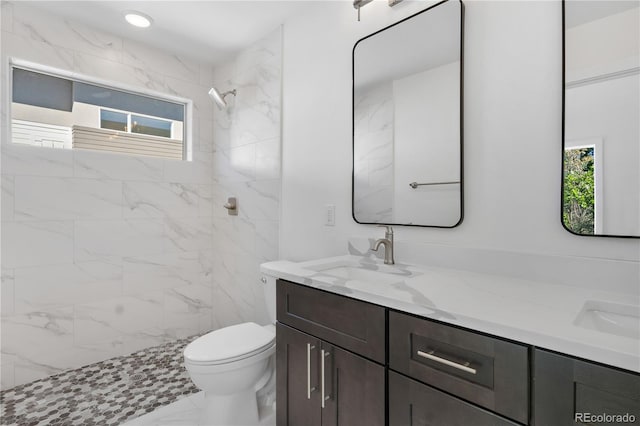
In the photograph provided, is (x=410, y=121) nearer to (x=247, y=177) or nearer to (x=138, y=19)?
(x=247, y=177)

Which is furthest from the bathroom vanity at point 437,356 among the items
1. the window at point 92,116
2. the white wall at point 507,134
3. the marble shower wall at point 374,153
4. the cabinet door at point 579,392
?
the window at point 92,116

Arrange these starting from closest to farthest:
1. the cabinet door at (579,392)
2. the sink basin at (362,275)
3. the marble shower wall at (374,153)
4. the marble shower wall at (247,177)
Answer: the cabinet door at (579,392) → the sink basin at (362,275) → the marble shower wall at (374,153) → the marble shower wall at (247,177)

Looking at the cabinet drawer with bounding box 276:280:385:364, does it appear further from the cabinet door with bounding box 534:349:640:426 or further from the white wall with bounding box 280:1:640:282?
the white wall with bounding box 280:1:640:282

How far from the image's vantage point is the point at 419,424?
0.94 metres

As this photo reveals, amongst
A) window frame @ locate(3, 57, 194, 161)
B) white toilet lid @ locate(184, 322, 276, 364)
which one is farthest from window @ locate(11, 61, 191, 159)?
white toilet lid @ locate(184, 322, 276, 364)

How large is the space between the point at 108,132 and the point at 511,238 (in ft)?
8.87

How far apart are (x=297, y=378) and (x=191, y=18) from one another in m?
2.28

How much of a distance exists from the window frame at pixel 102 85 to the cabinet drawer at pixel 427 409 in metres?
2.50

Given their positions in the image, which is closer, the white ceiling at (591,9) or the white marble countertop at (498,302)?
the white marble countertop at (498,302)

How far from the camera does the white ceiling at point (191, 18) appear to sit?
2074 mm

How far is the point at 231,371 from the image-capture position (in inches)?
61.0

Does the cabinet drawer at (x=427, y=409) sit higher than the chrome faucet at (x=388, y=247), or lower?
lower

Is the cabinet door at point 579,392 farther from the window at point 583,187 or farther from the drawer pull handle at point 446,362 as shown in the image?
the window at point 583,187

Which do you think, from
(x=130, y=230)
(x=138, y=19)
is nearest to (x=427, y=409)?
(x=130, y=230)
